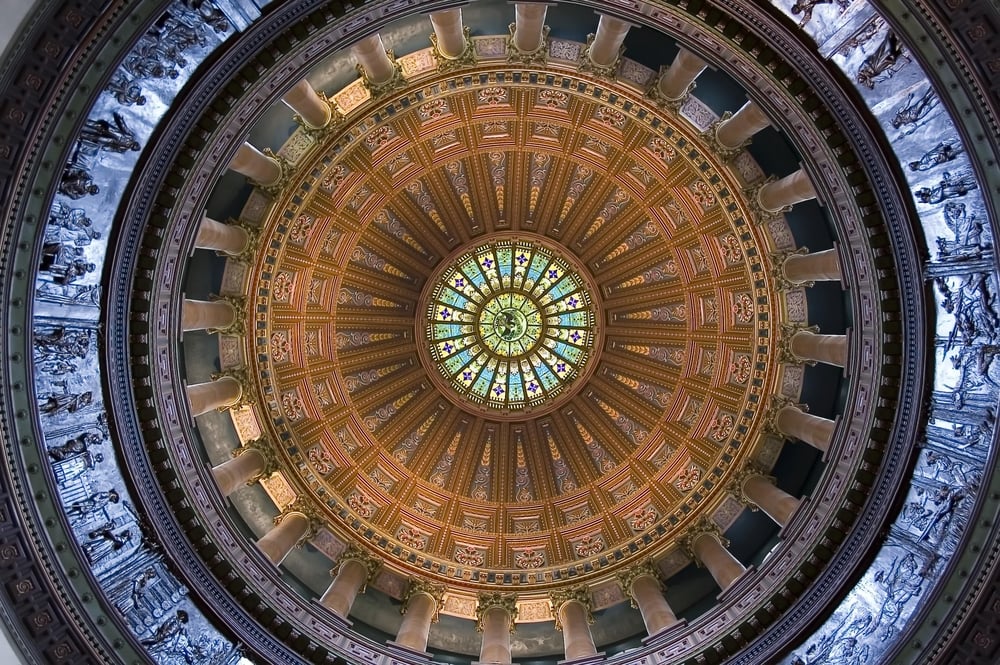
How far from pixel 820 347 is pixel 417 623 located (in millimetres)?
13015

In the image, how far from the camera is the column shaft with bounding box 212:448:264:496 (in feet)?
53.4

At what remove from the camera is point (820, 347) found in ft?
53.6

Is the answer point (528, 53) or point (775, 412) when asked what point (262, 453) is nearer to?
point (528, 53)

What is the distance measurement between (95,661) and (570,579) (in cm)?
1218

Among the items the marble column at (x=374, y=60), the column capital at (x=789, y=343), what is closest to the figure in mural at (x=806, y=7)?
the column capital at (x=789, y=343)

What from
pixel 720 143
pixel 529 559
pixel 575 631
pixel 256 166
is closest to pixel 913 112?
pixel 720 143

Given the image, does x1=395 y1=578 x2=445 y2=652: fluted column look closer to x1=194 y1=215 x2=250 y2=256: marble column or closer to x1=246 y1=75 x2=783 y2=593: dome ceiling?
x1=246 y1=75 x2=783 y2=593: dome ceiling

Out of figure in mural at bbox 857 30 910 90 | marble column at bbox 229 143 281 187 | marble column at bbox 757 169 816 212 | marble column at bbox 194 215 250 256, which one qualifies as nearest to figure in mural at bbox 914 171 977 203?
figure in mural at bbox 857 30 910 90

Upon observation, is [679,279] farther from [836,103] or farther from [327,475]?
[327,475]

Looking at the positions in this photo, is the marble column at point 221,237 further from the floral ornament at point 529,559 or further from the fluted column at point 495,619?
the floral ornament at point 529,559

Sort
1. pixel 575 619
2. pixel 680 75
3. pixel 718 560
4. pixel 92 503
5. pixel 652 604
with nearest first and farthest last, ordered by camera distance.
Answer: pixel 92 503 < pixel 680 75 < pixel 718 560 < pixel 652 604 < pixel 575 619

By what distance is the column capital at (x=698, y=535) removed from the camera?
18.3 metres

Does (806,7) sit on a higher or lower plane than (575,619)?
higher

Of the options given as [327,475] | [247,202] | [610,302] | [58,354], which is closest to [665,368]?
[610,302]
